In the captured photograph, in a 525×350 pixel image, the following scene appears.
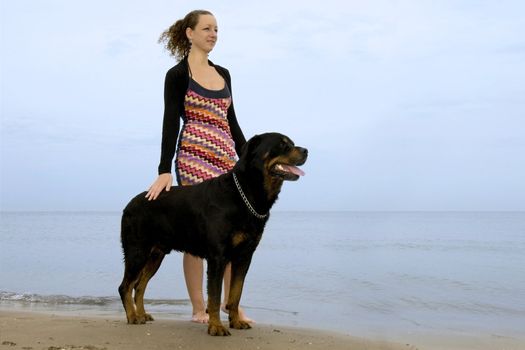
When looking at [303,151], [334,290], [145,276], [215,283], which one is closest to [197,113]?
[303,151]

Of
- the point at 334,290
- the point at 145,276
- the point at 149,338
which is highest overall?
the point at 145,276

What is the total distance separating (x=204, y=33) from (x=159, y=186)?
139 cm

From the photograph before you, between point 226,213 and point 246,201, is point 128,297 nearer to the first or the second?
Result: point 226,213

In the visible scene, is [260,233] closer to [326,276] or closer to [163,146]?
[163,146]

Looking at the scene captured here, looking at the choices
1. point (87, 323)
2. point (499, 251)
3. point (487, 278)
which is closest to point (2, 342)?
point (87, 323)

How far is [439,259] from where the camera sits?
58.1 feet

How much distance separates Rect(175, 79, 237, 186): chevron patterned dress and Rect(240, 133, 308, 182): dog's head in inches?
32.3

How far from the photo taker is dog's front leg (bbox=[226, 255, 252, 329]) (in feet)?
14.9

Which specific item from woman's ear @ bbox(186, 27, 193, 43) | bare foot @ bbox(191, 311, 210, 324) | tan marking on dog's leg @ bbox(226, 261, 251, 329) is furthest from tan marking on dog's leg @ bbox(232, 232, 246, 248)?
woman's ear @ bbox(186, 27, 193, 43)

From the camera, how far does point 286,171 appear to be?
420 cm

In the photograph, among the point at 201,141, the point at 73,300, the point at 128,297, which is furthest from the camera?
the point at 73,300

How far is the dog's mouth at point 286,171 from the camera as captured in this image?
4188 mm

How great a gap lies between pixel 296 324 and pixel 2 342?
11.6ft

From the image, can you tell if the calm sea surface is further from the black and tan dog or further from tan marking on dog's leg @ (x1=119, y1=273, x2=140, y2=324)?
the black and tan dog
